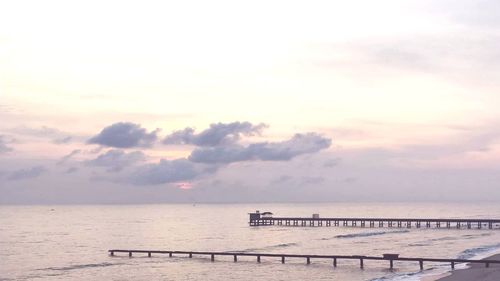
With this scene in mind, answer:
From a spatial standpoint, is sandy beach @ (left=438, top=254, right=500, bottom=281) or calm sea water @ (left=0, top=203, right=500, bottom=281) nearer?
sandy beach @ (left=438, top=254, right=500, bottom=281)

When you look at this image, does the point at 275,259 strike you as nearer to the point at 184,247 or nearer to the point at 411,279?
the point at 411,279

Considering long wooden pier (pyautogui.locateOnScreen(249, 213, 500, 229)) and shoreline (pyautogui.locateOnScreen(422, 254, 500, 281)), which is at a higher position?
long wooden pier (pyautogui.locateOnScreen(249, 213, 500, 229))

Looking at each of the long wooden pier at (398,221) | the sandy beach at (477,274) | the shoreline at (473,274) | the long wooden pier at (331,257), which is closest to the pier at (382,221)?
the long wooden pier at (398,221)

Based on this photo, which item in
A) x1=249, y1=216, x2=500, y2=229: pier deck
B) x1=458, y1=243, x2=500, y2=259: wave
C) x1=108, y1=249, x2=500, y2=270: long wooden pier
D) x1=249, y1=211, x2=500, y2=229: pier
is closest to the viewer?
x1=108, y1=249, x2=500, y2=270: long wooden pier

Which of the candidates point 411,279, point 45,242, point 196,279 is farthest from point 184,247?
point 411,279

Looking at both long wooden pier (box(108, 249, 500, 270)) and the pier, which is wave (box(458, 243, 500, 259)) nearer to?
long wooden pier (box(108, 249, 500, 270))

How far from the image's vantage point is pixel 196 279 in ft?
144

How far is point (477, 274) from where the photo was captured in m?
37.2

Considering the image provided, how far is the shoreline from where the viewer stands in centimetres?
3550

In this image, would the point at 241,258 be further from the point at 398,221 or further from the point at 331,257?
the point at 398,221

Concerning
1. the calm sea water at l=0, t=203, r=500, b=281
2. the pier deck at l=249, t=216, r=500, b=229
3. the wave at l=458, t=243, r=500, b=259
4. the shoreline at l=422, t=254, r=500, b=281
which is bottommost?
the calm sea water at l=0, t=203, r=500, b=281

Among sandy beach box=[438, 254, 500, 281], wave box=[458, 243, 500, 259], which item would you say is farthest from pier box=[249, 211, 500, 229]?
sandy beach box=[438, 254, 500, 281]

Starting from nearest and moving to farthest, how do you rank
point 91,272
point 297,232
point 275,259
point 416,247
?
1. point 91,272
2. point 275,259
3. point 416,247
4. point 297,232

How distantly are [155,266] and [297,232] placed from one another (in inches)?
1808
